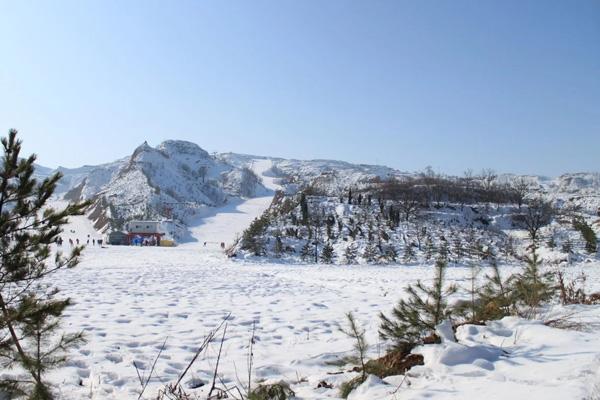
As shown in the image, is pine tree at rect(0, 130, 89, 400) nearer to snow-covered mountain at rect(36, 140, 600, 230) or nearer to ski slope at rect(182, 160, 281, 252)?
ski slope at rect(182, 160, 281, 252)

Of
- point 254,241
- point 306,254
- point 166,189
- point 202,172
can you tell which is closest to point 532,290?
point 306,254

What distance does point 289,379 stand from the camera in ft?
14.8

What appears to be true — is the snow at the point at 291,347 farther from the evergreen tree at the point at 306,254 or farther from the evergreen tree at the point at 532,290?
the evergreen tree at the point at 306,254

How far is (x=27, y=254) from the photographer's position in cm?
382

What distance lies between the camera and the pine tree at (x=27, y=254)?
11.1 ft

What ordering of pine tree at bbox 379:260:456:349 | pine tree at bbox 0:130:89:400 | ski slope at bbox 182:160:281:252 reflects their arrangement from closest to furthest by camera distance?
1. pine tree at bbox 0:130:89:400
2. pine tree at bbox 379:260:456:349
3. ski slope at bbox 182:160:281:252

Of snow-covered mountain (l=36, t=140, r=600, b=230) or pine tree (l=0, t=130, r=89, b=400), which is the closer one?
pine tree (l=0, t=130, r=89, b=400)

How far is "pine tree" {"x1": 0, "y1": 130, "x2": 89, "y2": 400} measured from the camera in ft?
11.1

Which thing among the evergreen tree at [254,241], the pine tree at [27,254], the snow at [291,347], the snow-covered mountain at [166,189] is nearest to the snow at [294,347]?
the snow at [291,347]

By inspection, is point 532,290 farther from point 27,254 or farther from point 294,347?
point 27,254

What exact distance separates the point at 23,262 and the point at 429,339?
13.3 feet

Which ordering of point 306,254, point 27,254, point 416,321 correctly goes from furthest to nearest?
point 306,254
point 416,321
point 27,254

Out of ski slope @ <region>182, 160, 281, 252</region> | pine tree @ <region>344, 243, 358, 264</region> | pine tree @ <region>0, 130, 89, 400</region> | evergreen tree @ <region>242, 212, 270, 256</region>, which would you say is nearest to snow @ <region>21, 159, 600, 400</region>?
pine tree @ <region>0, 130, 89, 400</region>

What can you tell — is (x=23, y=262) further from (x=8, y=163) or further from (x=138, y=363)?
(x=138, y=363)
